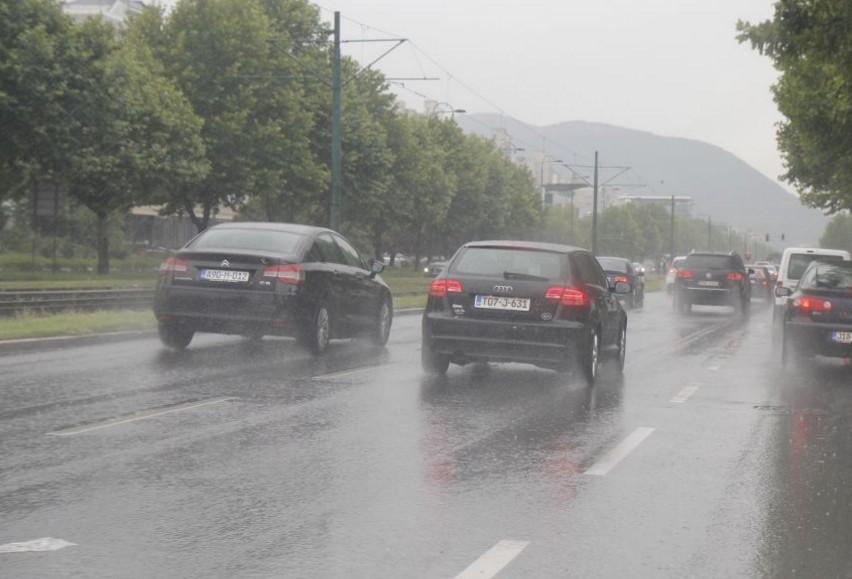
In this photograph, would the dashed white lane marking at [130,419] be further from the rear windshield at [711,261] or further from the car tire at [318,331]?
the rear windshield at [711,261]

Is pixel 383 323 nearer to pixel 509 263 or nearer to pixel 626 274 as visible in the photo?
pixel 509 263

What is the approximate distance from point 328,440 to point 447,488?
184 cm

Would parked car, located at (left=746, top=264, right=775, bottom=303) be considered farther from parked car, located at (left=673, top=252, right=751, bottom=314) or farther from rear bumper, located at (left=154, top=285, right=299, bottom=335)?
rear bumper, located at (left=154, top=285, right=299, bottom=335)

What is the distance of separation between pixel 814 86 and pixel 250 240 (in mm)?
16573

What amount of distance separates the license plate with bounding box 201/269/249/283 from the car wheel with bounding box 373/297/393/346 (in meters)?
3.25

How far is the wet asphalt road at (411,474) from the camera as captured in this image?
222 inches

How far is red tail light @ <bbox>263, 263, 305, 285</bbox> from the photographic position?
15195 millimetres

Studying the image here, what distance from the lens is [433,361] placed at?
45.1 ft

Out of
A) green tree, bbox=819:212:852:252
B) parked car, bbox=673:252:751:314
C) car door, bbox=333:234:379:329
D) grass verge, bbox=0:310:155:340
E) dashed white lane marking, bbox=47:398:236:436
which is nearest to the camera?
dashed white lane marking, bbox=47:398:236:436

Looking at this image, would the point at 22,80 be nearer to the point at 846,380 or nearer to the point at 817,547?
the point at 846,380

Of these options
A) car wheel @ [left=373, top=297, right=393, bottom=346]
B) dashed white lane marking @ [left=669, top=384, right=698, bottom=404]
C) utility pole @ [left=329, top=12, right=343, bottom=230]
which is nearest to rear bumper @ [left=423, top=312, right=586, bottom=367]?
dashed white lane marking @ [left=669, top=384, right=698, bottom=404]

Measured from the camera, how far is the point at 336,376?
527 inches

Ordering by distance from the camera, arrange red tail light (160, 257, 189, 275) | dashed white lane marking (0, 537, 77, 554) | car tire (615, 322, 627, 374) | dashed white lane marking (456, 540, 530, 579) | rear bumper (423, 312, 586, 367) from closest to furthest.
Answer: dashed white lane marking (456, 540, 530, 579)
dashed white lane marking (0, 537, 77, 554)
rear bumper (423, 312, 586, 367)
red tail light (160, 257, 189, 275)
car tire (615, 322, 627, 374)

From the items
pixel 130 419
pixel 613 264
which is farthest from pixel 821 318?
pixel 613 264
